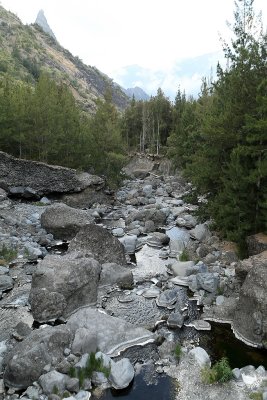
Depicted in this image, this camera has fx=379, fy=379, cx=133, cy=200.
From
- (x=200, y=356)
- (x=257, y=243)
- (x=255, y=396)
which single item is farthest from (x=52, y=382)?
(x=257, y=243)

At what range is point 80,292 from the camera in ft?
46.5

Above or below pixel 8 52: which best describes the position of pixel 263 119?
below

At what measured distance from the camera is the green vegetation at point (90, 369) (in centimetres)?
998

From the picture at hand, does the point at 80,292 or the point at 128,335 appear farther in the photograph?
the point at 80,292

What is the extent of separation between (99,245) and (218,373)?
9237 mm

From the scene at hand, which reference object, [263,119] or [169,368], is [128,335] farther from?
[263,119]

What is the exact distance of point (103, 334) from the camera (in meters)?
11.7

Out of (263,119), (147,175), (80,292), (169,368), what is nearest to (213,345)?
(169,368)

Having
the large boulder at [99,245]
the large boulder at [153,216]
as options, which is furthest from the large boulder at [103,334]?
the large boulder at [153,216]

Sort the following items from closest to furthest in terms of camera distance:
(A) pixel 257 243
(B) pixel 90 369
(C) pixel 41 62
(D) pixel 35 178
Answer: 1. (B) pixel 90 369
2. (A) pixel 257 243
3. (D) pixel 35 178
4. (C) pixel 41 62

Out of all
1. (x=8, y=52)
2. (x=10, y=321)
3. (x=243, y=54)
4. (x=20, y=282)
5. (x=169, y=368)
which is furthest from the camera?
(x=8, y=52)

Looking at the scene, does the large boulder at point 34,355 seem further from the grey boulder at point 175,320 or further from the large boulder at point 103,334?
the grey boulder at point 175,320

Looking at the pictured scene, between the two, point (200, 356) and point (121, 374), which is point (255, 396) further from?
point (121, 374)

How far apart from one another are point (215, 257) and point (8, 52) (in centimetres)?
10788
